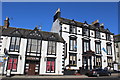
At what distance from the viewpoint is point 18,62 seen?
19.2 metres

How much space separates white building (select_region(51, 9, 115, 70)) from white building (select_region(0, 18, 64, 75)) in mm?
2837

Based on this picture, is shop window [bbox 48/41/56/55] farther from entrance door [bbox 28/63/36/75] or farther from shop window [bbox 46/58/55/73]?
entrance door [bbox 28/63/36/75]

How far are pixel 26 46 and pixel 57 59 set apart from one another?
6109mm

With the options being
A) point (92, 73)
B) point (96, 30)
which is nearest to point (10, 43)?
point (92, 73)

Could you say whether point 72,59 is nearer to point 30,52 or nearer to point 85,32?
point 85,32

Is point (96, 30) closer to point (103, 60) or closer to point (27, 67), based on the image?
point (103, 60)

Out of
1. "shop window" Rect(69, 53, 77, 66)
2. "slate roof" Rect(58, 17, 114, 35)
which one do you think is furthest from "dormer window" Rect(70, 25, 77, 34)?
"shop window" Rect(69, 53, 77, 66)

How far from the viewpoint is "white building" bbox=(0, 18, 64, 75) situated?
19.1 metres

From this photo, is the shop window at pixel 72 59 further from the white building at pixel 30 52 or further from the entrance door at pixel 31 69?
the entrance door at pixel 31 69

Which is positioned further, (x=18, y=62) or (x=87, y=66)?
(x=87, y=66)

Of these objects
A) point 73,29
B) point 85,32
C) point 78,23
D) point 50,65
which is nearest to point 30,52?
point 50,65

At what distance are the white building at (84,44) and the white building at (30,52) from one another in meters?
2.84

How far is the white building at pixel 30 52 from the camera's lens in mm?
19095

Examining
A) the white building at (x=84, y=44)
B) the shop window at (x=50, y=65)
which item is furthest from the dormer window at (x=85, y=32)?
the shop window at (x=50, y=65)
